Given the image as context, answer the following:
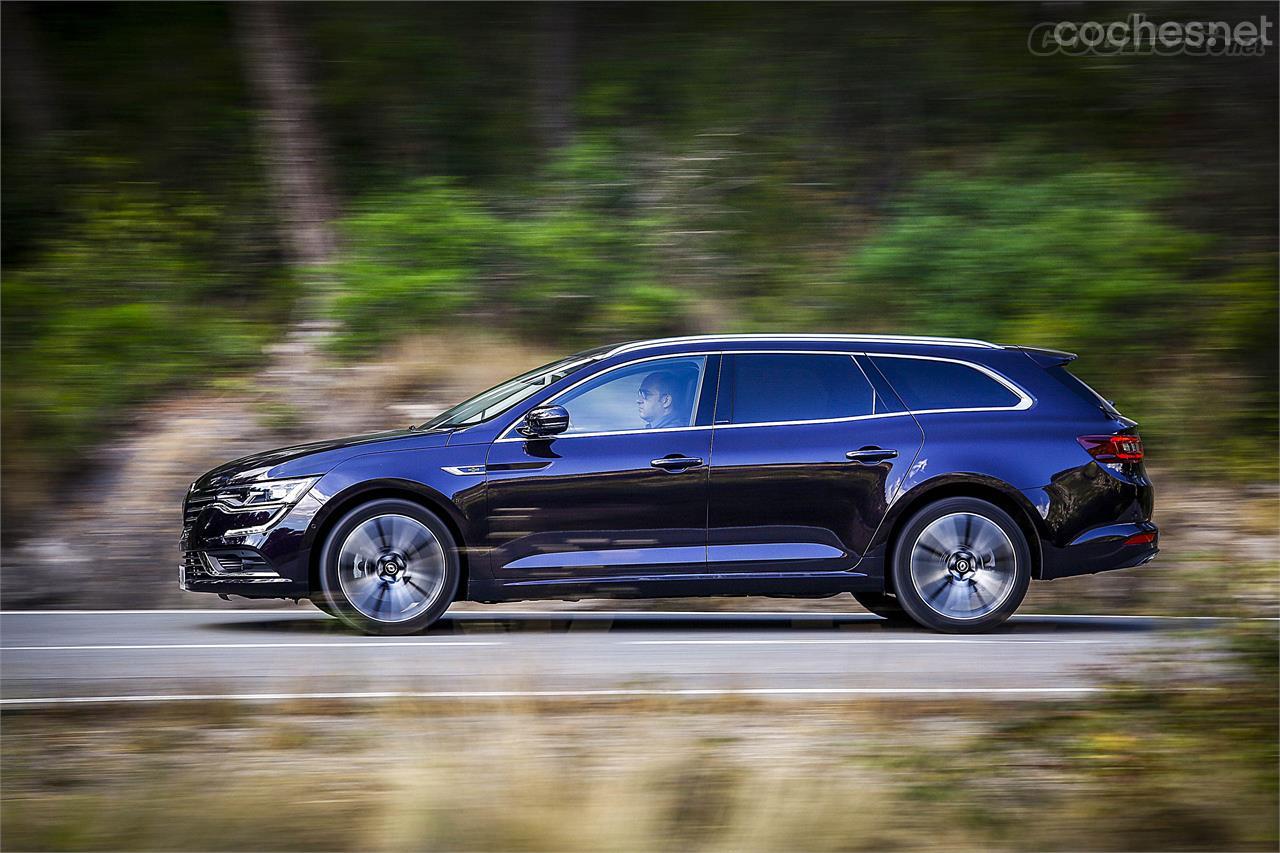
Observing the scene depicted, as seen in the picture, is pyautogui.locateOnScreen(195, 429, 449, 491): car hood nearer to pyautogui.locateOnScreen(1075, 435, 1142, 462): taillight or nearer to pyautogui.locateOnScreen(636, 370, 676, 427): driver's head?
pyautogui.locateOnScreen(636, 370, 676, 427): driver's head

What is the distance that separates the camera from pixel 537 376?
368 inches

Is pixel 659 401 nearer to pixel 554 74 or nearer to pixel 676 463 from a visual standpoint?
pixel 676 463

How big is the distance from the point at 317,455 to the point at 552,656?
72.1 inches

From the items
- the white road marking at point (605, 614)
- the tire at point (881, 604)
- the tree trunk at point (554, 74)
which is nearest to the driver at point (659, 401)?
the white road marking at point (605, 614)

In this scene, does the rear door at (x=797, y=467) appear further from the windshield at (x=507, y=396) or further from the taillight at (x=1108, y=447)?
the taillight at (x=1108, y=447)

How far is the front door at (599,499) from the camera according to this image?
28.6 feet

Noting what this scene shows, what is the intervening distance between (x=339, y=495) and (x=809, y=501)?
2.64 m

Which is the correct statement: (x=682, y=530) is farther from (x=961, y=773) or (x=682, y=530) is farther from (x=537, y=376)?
(x=961, y=773)

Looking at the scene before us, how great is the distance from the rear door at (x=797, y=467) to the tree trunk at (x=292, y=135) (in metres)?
6.67

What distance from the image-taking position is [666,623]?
384 inches

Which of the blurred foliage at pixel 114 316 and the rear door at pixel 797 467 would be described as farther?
the blurred foliage at pixel 114 316

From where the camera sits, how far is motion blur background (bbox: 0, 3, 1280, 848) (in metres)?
12.7

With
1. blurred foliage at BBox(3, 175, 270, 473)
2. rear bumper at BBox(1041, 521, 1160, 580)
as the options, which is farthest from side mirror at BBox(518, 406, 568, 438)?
blurred foliage at BBox(3, 175, 270, 473)

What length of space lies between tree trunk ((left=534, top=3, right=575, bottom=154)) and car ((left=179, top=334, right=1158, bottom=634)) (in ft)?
22.1
